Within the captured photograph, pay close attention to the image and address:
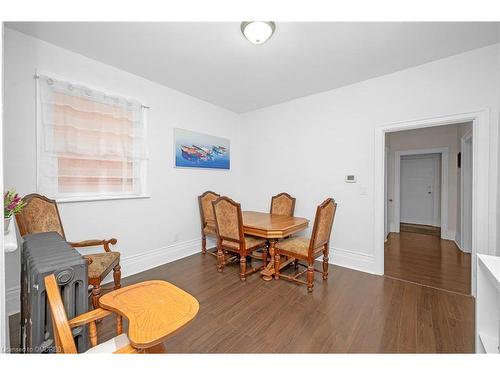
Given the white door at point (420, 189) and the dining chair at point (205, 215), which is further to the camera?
the white door at point (420, 189)

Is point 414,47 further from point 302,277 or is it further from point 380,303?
point 302,277

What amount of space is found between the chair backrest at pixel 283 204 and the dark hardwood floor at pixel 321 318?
1121 mm

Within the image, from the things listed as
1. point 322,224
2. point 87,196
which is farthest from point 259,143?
point 87,196

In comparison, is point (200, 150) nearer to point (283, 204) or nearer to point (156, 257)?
point (283, 204)

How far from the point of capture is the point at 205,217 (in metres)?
3.52

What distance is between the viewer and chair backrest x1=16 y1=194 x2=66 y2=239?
70.8 inches

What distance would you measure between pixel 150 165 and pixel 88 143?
2.43 feet

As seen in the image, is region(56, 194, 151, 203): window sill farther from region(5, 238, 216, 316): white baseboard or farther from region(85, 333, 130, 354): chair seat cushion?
region(85, 333, 130, 354): chair seat cushion

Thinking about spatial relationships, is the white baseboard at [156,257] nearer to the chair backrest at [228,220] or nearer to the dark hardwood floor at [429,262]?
the chair backrest at [228,220]

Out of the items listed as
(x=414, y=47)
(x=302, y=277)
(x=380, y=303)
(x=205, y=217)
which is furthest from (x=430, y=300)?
(x=205, y=217)


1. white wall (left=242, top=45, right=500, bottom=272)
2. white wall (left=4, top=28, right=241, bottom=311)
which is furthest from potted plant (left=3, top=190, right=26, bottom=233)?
white wall (left=242, top=45, right=500, bottom=272)

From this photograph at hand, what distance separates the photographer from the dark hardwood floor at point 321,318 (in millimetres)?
1554

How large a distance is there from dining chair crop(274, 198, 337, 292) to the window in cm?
205

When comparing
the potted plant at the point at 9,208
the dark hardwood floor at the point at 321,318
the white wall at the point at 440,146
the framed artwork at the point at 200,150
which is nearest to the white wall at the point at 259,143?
the framed artwork at the point at 200,150
